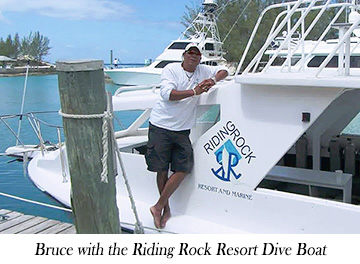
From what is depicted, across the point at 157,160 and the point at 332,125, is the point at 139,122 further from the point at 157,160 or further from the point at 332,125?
the point at 332,125

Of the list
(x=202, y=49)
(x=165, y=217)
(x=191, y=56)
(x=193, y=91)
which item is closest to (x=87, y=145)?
(x=193, y=91)

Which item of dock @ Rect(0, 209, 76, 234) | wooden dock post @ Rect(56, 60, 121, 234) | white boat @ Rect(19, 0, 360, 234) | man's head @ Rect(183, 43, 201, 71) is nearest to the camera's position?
wooden dock post @ Rect(56, 60, 121, 234)

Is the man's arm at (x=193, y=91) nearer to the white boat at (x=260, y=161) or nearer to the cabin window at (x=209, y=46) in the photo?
the white boat at (x=260, y=161)

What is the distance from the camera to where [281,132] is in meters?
3.56

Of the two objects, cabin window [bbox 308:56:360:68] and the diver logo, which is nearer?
the diver logo

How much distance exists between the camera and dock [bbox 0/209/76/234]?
4.21 meters

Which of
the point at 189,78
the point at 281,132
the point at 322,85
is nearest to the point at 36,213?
the point at 189,78

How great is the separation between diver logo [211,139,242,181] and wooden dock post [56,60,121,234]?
1163mm

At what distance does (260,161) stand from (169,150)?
787mm

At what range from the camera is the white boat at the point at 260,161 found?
3.41 meters

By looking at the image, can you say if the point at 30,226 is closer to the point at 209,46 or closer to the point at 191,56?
the point at 191,56

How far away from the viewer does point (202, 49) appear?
84.2 feet

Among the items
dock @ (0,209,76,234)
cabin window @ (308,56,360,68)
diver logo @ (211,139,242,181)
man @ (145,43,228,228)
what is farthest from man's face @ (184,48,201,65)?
cabin window @ (308,56,360,68)

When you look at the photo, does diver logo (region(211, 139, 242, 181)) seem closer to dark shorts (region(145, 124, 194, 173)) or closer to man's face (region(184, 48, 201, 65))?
dark shorts (region(145, 124, 194, 173))
